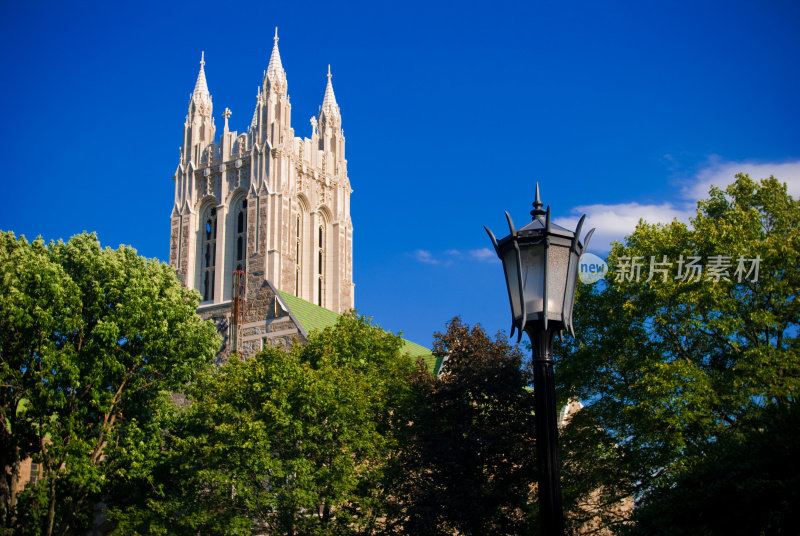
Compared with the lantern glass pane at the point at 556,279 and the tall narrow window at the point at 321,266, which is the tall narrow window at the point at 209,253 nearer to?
the tall narrow window at the point at 321,266

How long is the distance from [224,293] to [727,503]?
191ft

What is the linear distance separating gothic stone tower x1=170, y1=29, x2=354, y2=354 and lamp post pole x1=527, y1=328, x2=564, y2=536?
55.9 m

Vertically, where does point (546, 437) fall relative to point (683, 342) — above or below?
below

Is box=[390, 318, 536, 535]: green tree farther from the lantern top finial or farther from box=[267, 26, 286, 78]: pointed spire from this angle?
box=[267, 26, 286, 78]: pointed spire

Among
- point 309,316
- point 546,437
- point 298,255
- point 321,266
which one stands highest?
point 298,255

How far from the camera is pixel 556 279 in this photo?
27.3ft

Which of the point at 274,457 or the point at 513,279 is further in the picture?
the point at 274,457

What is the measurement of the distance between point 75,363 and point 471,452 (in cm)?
1289

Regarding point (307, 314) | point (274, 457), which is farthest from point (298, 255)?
point (274, 457)

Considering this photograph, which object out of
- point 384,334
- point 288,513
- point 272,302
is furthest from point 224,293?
point 288,513

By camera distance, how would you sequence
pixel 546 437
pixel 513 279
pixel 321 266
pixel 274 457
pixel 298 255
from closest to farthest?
pixel 546 437
pixel 513 279
pixel 274 457
pixel 298 255
pixel 321 266

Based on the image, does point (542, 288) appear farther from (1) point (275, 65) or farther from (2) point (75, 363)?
(1) point (275, 65)

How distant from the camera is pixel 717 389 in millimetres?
22000

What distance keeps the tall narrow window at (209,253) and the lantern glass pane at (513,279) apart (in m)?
61.8
